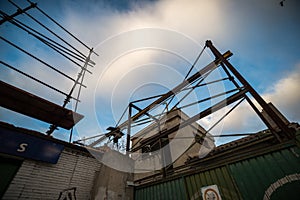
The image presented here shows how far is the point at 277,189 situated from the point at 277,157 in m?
0.95

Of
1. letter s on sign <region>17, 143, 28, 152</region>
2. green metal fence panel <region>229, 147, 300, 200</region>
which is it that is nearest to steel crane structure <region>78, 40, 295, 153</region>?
green metal fence panel <region>229, 147, 300, 200</region>

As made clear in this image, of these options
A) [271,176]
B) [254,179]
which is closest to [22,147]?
[254,179]

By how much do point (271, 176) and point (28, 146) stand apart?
941 cm

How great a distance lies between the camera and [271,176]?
443 cm

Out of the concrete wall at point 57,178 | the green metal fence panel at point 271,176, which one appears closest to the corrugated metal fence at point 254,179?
the green metal fence panel at point 271,176

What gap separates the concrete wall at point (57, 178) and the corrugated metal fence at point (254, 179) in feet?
14.8

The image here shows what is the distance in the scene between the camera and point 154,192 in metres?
7.30

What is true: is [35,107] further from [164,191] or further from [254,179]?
[254,179]

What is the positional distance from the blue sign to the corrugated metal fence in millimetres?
6033

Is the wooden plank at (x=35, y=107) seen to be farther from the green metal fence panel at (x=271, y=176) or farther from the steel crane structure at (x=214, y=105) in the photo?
the green metal fence panel at (x=271, y=176)

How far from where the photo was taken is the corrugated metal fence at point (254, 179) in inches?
164

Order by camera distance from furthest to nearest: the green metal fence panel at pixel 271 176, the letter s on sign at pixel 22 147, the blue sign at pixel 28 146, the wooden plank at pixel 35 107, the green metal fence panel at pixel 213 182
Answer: the wooden plank at pixel 35 107, the letter s on sign at pixel 22 147, the blue sign at pixel 28 146, the green metal fence panel at pixel 213 182, the green metal fence panel at pixel 271 176

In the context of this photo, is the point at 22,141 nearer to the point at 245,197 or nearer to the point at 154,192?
the point at 154,192

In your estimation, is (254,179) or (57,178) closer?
(254,179)
